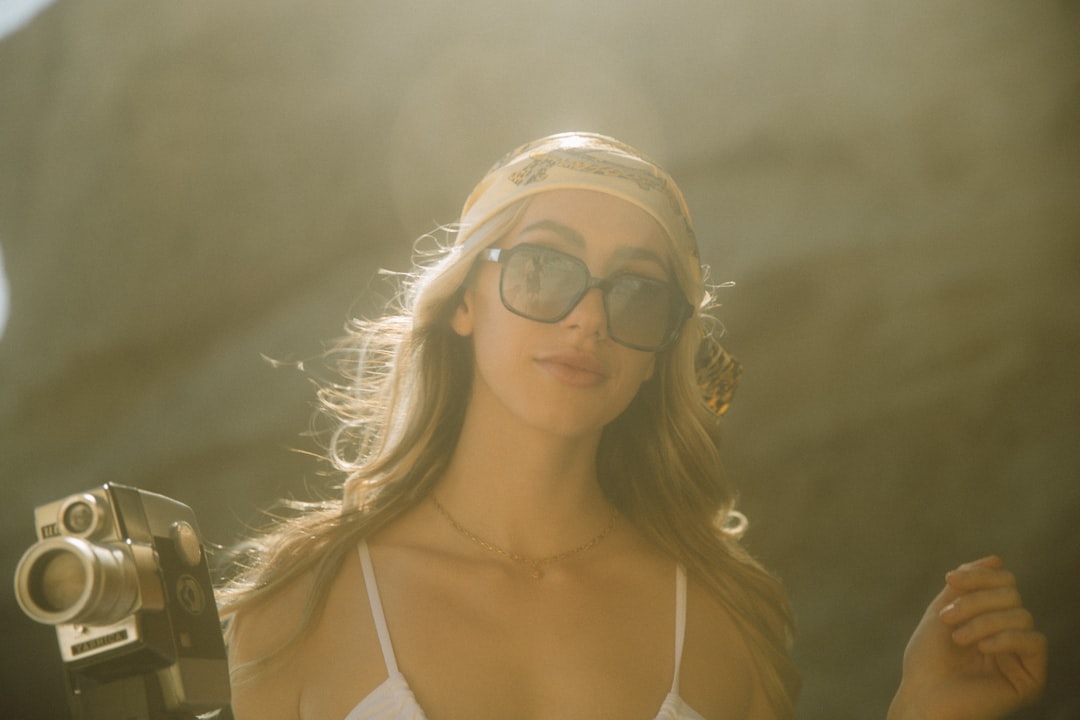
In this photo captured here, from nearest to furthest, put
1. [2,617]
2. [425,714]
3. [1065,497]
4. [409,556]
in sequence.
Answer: [425,714] < [409,556] < [1065,497] < [2,617]

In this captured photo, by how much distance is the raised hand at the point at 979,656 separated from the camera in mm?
1771

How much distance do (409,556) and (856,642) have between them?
144cm

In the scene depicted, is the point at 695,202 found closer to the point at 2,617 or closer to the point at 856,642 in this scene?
the point at 856,642

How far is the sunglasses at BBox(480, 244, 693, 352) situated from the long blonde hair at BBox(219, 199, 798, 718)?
0.12m

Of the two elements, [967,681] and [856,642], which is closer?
[967,681]

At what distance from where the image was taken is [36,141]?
3.27 meters

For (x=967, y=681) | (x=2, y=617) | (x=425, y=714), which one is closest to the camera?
(x=425, y=714)

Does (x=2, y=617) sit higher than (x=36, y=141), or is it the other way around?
(x=36, y=141)

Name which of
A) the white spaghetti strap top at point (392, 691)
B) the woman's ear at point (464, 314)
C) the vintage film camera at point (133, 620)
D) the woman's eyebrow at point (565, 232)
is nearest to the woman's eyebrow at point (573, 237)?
the woman's eyebrow at point (565, 232)

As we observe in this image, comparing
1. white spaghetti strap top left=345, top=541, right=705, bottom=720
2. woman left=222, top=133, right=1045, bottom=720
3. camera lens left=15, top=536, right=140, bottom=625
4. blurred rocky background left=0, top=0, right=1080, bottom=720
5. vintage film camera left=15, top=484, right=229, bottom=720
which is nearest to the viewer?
camera lens left=15, top=536, right=140, bottom=625

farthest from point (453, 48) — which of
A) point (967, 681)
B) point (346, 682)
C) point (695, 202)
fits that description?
point (967, 681)

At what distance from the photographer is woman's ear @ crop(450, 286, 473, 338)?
6.60 ft

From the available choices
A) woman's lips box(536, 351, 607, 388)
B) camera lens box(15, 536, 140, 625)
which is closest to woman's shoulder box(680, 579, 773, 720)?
woman's lips box(536, 351, 607, 388)

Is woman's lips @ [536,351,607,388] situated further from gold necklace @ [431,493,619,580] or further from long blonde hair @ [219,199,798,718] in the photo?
gold necklace @ [431,493,619,580]
